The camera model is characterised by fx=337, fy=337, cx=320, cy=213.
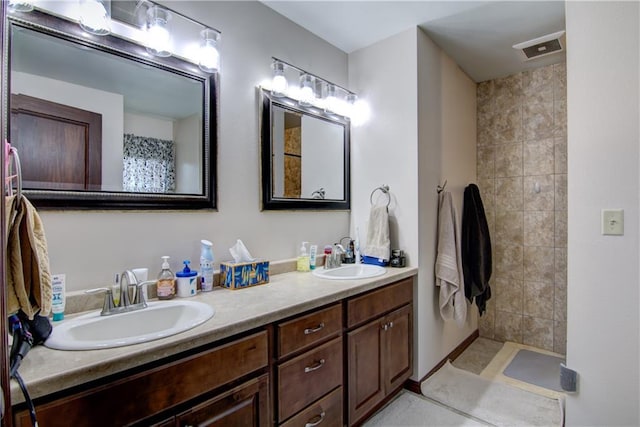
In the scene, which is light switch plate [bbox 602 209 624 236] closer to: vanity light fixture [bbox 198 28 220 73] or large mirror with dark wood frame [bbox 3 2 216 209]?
large mirror with dark wood frame [bbox 3 2 216 209]

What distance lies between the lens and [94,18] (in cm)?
134

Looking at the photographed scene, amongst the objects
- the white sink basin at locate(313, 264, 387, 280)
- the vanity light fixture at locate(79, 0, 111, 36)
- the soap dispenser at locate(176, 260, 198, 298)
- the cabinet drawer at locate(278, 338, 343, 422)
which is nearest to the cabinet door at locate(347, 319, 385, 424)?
the cabinet drawer at locate(278, 338, 343, 422)

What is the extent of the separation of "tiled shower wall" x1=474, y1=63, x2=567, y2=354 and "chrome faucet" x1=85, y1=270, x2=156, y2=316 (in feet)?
9.70

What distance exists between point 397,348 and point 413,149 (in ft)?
4.21

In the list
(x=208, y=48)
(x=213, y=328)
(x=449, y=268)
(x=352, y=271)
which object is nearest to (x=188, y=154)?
(x=208, y=48)

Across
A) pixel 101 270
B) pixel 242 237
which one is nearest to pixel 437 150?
pixel 242 237

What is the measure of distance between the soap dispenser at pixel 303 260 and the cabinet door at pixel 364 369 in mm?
539

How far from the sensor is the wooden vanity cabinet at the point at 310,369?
4.46 feet

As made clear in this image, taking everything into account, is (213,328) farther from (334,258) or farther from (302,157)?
(302,157)

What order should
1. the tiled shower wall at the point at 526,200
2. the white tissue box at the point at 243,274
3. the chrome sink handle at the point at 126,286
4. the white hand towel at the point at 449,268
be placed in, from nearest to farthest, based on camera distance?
the chrome sink handle at the point at 126,286
the white tissue box at the point at 243,274
the white hand towel at the point at 449,268
the tiled shower wall at the point at 526,200

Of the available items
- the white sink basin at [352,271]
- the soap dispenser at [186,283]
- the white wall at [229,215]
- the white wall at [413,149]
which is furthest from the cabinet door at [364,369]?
the soap dispenser at [186,283]

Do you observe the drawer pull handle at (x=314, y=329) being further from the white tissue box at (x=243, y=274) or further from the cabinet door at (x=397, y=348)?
the cabinet door at (x=397, y=348)

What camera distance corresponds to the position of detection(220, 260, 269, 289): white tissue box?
1.66 meters

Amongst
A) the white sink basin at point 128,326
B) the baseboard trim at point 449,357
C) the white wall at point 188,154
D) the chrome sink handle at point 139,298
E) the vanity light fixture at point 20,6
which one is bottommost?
the baseboard trim at point 449,357
